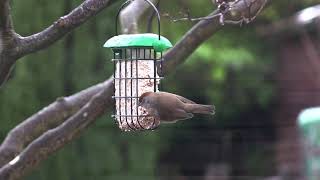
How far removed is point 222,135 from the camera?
1166 centimetres

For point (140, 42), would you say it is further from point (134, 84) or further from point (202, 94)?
point (202, 94)

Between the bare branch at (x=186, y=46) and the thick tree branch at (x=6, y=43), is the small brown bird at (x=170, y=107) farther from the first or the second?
the bare branch at (x=186, y=46)

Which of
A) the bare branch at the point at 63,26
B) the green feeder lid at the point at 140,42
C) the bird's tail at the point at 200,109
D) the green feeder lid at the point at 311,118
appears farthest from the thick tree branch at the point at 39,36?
the green feeder lid at the point at 311,118

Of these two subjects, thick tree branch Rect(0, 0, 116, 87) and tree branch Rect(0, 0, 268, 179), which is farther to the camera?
tree branch Rect(0, 0, 268, 179)

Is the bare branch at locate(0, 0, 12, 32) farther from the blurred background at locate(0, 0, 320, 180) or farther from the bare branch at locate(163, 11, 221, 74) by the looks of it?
the blurred background at locate(0, 0, 320, 180)

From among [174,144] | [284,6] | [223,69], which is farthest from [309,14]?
[174,144]

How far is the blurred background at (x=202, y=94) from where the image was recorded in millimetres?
8953

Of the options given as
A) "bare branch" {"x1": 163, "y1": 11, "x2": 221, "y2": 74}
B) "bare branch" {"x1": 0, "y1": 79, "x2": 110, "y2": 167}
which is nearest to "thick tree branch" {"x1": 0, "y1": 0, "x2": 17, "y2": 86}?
"bare branch" {"x1": 0, "y1": 79, "x2": 110, "y2": 167}

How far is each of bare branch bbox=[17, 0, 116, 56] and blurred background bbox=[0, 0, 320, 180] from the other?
4.83 metres

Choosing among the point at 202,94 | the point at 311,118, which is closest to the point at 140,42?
the point at 311,118

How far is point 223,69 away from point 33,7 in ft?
9.37

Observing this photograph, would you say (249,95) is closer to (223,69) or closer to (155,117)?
(223,69)

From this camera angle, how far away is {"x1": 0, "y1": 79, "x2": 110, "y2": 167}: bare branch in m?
3.69

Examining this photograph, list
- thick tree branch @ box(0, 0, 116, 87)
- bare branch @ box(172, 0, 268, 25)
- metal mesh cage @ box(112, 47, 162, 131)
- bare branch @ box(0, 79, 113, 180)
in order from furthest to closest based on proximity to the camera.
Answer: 1. bare branch @ box(0, 79, 113, 180)
2. metal mesh cage @ box(112, 47, 162, 131)
3. bare branch @ box(172, 0, 268, 25)
4. thick tree branch @ box(0, 0, 116, 87)
